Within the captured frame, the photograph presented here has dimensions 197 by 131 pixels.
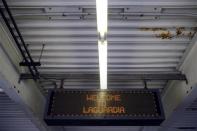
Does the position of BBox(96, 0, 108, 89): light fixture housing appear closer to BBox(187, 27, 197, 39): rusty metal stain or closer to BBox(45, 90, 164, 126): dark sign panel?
BBox(45, 90, 164, 126): dark sign panel

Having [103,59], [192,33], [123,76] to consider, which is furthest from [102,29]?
[123,76]

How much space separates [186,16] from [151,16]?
429 millimetres

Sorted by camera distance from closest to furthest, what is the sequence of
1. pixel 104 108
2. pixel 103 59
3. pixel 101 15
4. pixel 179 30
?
pixel 101 15 → pixel 103 59 → pixel 179 30 → pixel 104 108

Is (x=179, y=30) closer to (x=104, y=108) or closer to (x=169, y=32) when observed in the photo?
(x=169, y=32)

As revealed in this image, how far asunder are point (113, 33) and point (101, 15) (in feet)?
3.88

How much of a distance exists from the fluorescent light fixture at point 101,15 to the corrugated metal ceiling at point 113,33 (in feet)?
1.74

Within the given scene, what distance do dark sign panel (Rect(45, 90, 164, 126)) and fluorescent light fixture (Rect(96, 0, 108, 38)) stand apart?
1242mm

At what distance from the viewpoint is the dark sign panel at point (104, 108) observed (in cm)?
384

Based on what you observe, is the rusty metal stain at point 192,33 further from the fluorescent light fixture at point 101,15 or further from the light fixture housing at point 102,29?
the fluorescent light fixture at point 101,15

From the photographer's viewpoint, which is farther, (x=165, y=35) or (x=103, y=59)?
(x=165, y=35)

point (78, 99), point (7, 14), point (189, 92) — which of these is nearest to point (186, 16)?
point (189, 92)

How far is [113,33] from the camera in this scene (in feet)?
12.7

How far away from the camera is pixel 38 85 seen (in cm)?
532

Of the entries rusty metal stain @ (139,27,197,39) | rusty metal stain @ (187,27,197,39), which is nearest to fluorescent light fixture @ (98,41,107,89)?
rusty metal stain @ (139,27,197,39)
